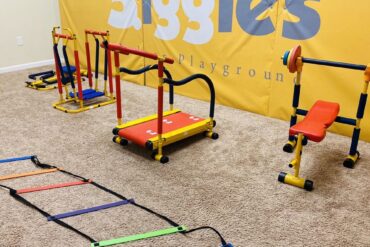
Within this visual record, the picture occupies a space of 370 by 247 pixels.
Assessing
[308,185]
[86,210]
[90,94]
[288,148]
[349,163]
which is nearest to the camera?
[86,210]

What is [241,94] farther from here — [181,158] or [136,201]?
[136,201]

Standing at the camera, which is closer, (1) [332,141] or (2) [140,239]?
(2) [140,239]

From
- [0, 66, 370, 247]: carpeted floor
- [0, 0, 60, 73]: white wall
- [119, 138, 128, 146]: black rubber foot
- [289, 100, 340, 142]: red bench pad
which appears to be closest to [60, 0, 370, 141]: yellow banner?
[0, 66, 370, 247]: carpeted floor

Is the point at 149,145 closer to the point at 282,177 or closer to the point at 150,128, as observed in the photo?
the point at 150,128

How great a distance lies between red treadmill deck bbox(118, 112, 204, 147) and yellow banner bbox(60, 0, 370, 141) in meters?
0.88

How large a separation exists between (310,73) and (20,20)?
14.0 feet

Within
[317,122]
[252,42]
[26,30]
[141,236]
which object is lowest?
[141,236]

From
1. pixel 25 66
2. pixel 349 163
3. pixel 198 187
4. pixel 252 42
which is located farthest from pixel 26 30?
pixel 349 163

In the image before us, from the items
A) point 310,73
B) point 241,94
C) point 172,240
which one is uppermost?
point 310,73

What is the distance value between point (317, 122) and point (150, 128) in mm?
1341

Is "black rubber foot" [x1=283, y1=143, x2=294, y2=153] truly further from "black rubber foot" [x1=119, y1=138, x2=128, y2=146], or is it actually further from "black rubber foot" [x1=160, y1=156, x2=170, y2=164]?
"black rubber foot" [x1=119, y1=138, x2=128, y2=146]

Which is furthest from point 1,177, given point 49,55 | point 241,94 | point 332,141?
point 49,55

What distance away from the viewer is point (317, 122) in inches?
100.0

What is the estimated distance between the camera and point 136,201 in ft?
7.66
